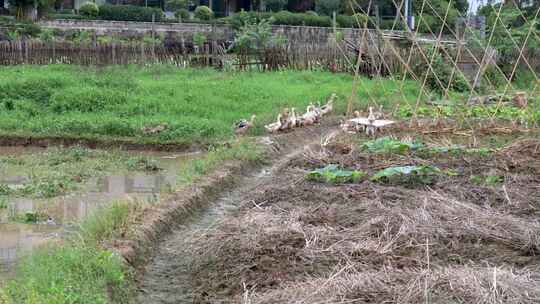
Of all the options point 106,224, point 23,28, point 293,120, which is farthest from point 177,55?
point 106,224

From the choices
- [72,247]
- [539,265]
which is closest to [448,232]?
[539,265]

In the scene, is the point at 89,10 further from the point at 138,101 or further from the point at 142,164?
the point at 142,164

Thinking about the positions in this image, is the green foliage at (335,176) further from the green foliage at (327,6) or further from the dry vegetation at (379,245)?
the green foliage at (327,6)

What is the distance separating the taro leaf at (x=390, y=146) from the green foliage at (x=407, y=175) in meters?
1.37

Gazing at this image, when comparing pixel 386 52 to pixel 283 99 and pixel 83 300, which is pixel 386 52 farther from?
pixel 83 300

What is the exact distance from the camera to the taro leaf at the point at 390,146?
30.6ft

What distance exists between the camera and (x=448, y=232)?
5891 mm


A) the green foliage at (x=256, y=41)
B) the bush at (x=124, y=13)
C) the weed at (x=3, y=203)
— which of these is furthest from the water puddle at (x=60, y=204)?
the bush at (x=124, y=13)

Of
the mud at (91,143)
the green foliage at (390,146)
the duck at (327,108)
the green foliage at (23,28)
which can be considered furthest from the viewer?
the green foliage at (23,28)

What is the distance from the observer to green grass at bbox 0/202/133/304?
173 inches

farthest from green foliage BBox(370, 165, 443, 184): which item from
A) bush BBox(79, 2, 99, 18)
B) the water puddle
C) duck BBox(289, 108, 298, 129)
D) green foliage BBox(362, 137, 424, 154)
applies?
bush BBox(79, 2, 99, 18)

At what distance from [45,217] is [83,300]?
11.1 feet

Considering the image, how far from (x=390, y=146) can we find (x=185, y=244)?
3790mm

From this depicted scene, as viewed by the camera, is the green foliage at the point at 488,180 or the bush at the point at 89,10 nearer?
the green foliage at the point at 488,180
